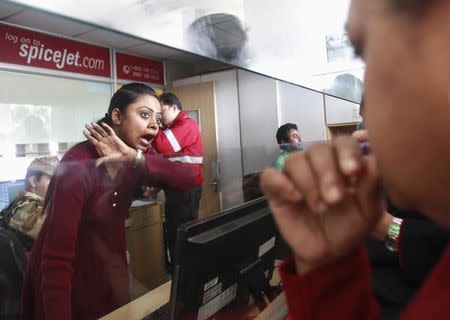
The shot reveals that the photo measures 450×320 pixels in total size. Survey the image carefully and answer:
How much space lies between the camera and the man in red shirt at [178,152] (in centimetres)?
108

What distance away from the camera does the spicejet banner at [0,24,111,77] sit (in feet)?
4.92

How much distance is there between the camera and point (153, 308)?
1095mm

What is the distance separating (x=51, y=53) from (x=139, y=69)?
578mm

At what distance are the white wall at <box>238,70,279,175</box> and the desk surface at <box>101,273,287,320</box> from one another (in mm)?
823

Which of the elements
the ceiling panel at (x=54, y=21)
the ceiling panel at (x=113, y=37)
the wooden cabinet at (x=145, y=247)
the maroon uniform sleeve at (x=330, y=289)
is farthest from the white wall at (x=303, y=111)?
the maroon uniform sleeve at (x=330, y=289)

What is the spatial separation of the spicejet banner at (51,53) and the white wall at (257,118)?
2.69 ft

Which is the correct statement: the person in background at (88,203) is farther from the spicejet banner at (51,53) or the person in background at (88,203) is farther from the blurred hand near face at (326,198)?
the blurred hand near face at (326,198)

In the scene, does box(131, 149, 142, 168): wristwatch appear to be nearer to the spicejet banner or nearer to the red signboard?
the red signboard

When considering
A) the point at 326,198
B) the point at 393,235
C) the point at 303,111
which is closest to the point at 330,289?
the point at 326,198

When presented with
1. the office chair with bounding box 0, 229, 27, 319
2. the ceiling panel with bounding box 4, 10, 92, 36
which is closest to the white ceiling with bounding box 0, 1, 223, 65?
the ceiling panel with bounding box 4, 10, 92, 36

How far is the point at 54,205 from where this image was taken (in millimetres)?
992

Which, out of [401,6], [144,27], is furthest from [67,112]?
[401,6]

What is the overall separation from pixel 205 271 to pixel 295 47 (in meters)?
0.82

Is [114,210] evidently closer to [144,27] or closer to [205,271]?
[205,271]
